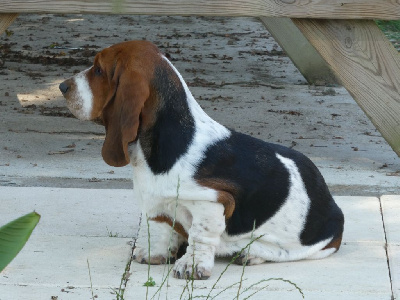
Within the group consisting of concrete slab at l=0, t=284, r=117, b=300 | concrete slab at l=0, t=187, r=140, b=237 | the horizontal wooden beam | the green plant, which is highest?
the green plant

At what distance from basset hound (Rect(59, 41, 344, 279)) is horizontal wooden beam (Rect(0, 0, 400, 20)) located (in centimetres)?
174

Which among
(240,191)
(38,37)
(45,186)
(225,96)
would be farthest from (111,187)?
(38,37)

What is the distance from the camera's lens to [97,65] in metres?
3.64

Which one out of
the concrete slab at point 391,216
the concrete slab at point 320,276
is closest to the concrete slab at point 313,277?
the concrete slab at point 320,276

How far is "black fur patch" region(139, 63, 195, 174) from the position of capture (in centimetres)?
361

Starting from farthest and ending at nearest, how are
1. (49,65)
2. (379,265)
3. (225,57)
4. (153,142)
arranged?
(225,57) → (49,65) → (379,265) → (153,142)

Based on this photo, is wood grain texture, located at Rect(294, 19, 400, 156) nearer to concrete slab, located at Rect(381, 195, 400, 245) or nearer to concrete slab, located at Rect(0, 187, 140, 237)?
concrete slab, located at Rect(381, 195, 400, 245)

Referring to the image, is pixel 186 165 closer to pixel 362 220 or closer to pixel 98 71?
pixel 98 71

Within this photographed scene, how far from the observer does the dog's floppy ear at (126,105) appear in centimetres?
351

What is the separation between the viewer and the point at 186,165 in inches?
143

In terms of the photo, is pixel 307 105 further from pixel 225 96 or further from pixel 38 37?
pixel 38 37

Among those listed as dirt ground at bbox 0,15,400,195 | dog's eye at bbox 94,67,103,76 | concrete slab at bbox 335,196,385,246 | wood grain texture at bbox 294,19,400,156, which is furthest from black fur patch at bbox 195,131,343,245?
wood grain texture at bbox 294,19,400,156

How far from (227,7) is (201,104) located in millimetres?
2699

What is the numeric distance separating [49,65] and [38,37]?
2.38 meters
